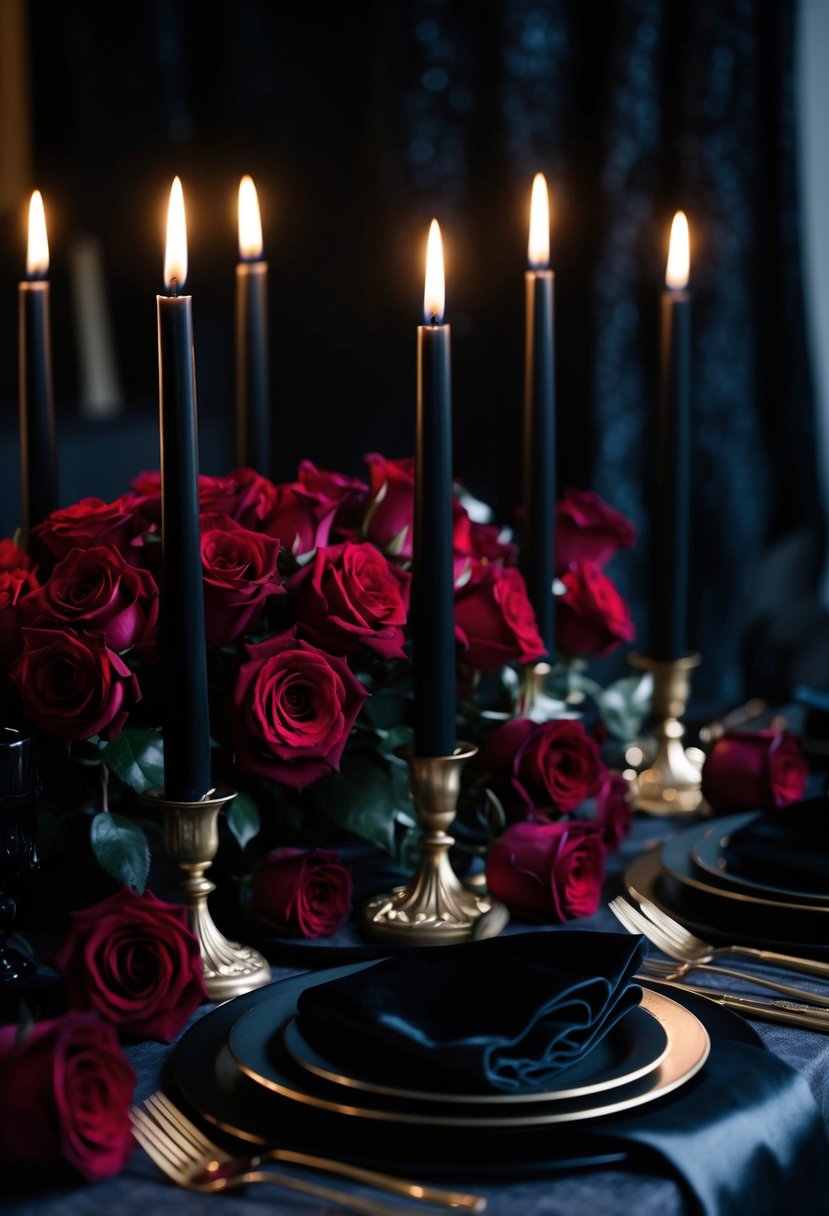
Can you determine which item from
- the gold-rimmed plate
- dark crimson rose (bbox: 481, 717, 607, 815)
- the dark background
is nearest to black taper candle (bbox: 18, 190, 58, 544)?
dark crimson rose (bbox: 481, 717, 607, 815)

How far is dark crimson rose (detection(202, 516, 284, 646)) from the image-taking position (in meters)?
0.82

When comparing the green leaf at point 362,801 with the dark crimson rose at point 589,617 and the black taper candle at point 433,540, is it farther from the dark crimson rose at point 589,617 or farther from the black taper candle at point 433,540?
the dark crimson rose at point 589,617

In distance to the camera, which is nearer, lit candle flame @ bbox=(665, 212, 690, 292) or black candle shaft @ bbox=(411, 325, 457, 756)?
black candle shaft @ bbox=(411, 325, 457, 756)

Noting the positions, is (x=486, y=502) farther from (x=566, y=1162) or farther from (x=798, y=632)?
(x=566, y=1162)

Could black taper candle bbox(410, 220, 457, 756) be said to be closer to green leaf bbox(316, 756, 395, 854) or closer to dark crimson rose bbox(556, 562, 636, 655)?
green leaf bbox(316, 756, 395, 854)

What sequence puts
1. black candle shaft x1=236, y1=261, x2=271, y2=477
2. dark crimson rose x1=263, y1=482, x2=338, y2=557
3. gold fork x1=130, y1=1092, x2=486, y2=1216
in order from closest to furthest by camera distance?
gold fork x1=130, y1=1092, x2=486, y2=1216
dark crimson rose x1=263, y1=482, x2=338, y2=557
black candle shaft x1=236, y1=261, x2=271, y2=477

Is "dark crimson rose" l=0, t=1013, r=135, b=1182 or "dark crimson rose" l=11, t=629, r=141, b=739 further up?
"dark crimson rose" l=11, t=629, r=141, b=739

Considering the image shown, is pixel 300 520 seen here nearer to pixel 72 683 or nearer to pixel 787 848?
pixel 72 683

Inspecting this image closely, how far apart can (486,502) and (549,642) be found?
1468 millimetres

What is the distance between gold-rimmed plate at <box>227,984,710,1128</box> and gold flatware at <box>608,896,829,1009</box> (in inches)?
4.3

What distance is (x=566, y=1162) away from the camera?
1.91 ft

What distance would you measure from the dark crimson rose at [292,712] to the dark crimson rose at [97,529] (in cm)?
11

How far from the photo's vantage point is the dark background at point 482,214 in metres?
2.26

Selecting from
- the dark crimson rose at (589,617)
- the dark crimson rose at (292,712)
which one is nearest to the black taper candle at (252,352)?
the dark crimson rose at (589,617)
